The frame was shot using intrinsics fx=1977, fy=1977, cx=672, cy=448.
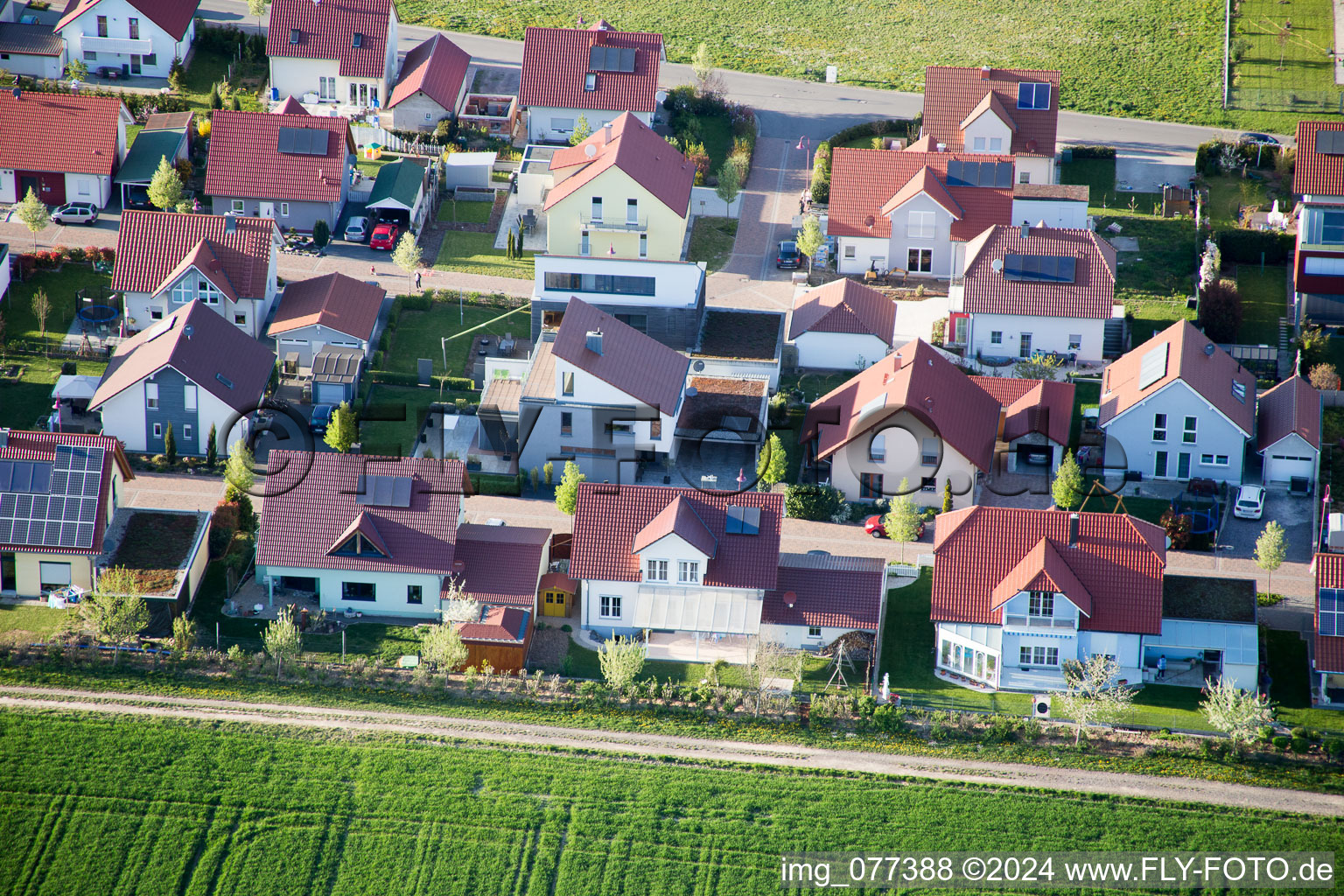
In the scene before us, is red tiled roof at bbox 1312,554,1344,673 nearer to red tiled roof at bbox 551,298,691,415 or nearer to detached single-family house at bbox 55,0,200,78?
red tiled roof at bbox 551,298,691,415

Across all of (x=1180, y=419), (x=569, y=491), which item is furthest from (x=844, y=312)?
(x=569, y=491)

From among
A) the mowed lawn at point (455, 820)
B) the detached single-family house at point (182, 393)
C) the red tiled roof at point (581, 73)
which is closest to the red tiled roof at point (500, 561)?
the mowed lawn at point (455, 820)

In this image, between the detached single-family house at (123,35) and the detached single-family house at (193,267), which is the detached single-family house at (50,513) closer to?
the detached single-family house at (193,267)

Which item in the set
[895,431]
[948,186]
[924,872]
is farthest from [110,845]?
[948,186]

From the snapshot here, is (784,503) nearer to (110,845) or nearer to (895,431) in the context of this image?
(895,431)

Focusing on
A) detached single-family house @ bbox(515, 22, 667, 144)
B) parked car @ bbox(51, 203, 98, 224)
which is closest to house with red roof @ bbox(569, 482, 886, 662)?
parked car @ bbox(51, 203, 98, 224)
